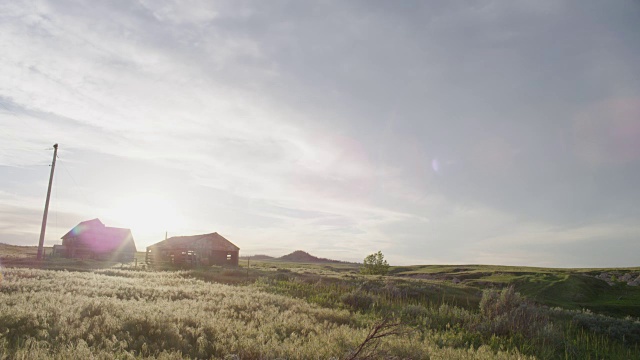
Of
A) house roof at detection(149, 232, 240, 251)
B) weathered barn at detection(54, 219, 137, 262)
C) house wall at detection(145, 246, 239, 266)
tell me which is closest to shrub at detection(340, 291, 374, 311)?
house wall at detection(145, 246, 239, 266)

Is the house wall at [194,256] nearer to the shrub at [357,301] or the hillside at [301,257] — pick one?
the shrub at [357,301]

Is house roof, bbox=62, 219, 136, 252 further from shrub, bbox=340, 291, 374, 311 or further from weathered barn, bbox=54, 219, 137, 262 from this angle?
shrub, bbox=340, 291, 374, 311

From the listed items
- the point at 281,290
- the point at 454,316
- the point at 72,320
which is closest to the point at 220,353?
the point at 72,320

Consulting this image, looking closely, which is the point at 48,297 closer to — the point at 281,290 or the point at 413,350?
the point at 413,350

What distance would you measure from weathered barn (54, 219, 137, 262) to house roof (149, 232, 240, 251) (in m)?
17.3

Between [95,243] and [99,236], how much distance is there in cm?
157

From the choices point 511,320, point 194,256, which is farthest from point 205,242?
point 511,320

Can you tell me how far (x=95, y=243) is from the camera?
232 ft

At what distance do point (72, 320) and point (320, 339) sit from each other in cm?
491

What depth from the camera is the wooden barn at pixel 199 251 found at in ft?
185

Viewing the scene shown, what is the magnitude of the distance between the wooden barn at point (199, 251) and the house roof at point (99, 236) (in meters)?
18.1

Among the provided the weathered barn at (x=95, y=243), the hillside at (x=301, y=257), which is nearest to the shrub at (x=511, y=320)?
the weathered barn at (x=95, y=243)

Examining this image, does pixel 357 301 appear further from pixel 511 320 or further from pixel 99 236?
pixel 99 236

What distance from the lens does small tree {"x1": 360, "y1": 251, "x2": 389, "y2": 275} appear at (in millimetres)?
65000
